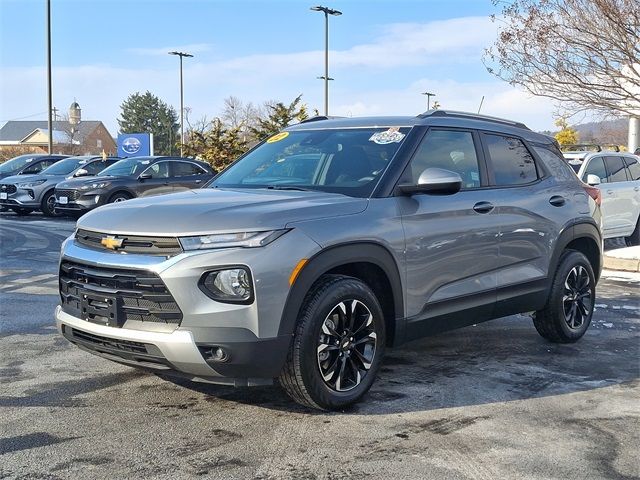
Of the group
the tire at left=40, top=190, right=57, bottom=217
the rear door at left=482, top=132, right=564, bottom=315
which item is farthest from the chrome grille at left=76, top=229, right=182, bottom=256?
the tire at left=40, top=190, right=57, bottom=217

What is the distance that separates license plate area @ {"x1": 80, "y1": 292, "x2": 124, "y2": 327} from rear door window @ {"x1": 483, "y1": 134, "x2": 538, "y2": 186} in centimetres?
301

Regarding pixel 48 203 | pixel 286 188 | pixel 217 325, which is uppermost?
pixel 286 188

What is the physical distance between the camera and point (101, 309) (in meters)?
3.97

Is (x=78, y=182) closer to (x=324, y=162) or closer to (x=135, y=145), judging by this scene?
(x=324, y=162)

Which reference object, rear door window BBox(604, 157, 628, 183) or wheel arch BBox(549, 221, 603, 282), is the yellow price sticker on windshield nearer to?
wheel arch BBox(549, 221, 603, 282)

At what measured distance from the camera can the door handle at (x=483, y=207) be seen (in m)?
5.11

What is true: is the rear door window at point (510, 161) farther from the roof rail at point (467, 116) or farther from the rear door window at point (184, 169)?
the rear door window at point (184, 169)

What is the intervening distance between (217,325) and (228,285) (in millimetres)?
214

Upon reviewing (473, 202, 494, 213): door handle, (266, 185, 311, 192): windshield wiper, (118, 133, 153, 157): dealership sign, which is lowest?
(473, 202, 494, 213): door handle

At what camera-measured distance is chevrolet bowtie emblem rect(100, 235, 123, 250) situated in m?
3.95

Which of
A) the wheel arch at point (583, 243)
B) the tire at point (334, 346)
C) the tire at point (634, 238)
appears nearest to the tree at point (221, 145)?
the tire at point (634, 238)

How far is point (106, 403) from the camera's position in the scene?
4352 mm

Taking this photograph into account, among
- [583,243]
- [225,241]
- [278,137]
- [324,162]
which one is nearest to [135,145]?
[278,137]

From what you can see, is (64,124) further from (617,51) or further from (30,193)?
(617,51)
